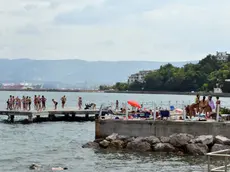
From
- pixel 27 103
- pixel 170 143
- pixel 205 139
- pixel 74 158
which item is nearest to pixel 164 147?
pixel 170 143

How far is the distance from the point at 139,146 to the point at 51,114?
82.6 feet

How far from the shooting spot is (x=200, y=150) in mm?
29703

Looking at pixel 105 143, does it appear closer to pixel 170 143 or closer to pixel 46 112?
pixel 170 143

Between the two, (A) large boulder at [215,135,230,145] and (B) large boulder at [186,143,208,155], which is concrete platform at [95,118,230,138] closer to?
(A) large boulder at [215,135,230,145]

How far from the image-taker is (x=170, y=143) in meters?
30.9

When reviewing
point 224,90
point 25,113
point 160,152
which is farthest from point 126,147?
point 224,90

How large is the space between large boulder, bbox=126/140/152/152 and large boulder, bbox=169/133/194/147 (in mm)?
1490

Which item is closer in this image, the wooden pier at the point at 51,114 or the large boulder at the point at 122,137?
the large boulder at the point at 122,137

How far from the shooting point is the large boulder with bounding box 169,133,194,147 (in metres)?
30.3

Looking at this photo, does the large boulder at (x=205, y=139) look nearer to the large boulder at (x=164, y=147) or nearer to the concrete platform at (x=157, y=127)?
the concrete platform at (x=157, y=127)

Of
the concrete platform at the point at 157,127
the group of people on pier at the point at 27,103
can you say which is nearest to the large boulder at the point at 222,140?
the concrete platform at the point at 157,127

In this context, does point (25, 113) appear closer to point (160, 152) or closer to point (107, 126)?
point (107, 126)

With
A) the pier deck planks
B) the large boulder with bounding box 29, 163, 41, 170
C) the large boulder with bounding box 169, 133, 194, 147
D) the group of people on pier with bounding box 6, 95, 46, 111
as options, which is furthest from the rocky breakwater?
the group of people on pier with bounding box 6, 95, 46, 111

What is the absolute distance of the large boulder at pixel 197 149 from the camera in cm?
2964
